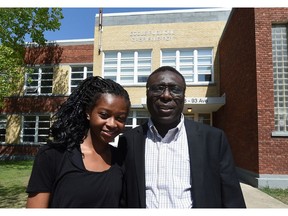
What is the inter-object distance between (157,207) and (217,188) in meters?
0.40

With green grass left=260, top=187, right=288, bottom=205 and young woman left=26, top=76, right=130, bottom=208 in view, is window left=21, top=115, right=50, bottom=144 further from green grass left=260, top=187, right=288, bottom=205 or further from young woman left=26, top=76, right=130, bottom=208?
young woman left=26, top=76, right=130, bottom=208

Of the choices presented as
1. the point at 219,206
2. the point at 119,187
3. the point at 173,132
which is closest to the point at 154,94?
the point at 173,132

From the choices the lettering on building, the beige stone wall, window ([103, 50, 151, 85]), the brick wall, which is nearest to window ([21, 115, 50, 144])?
the beige stone wall

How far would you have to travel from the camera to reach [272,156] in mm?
9703

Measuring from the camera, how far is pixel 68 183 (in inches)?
72.7

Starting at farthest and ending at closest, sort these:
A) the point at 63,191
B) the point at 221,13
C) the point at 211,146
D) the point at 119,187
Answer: the point at 221,13
the point at 211,146
the point at 119,187
the point at 63,191

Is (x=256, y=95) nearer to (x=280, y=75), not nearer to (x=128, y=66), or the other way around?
(x=280, y=75)

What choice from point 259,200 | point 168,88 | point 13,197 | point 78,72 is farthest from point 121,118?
point 78,72

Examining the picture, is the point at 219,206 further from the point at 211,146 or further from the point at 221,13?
the point at 221,13

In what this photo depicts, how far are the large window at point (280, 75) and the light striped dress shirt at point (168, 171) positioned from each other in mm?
8582

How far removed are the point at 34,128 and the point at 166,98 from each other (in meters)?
20.0

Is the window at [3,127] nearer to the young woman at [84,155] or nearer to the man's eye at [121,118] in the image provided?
the young woman at [84,155]

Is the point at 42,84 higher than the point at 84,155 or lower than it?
higher
